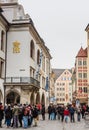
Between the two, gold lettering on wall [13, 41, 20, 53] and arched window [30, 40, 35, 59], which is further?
arched window [30, 40, 35, 59]

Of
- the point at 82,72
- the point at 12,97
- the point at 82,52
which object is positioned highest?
the point at 82,52

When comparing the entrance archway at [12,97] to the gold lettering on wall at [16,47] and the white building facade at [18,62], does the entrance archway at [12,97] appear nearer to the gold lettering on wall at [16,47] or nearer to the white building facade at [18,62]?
the white building facade at [18,62]

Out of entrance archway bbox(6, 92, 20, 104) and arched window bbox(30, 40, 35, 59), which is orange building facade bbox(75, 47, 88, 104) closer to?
arched window bbox(30, 40, 35, 59)

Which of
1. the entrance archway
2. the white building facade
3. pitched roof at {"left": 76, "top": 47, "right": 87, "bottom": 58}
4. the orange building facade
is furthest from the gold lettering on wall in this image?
pitched roof at {"left": 76, "top": 47, "right": 87, "bottom": 58}

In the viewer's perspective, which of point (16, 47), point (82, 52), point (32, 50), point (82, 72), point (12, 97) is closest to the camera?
point (12, 97)

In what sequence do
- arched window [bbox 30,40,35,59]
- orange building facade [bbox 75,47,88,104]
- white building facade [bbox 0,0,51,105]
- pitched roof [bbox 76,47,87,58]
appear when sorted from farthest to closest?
pitched roof [bbox 76,47,87,58]
orange building facade [bbox 75,47,88,104]
arched window [bbox 30,40,35,59]
white building facade [bbox 0,0,51,105]

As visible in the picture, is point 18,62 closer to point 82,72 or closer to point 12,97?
point 12,97

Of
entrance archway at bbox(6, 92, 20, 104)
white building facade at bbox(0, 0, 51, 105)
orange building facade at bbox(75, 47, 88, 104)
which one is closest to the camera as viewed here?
white building facade at bbox(0, 0, 51, 105)

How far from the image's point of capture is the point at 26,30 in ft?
163

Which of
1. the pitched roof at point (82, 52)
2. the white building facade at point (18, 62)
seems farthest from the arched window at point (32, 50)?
the pitched roof at point (82, 52)

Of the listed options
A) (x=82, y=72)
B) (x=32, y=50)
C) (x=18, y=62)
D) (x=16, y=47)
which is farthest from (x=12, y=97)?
(x=82, y=72)

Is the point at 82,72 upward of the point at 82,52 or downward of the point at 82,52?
downward

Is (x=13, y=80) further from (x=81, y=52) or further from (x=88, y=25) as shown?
(x=81, y=52)

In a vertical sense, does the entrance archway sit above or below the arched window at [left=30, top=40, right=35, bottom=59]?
below
